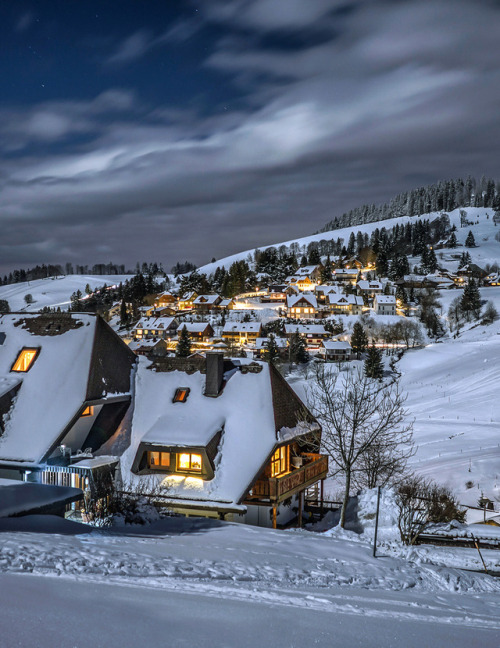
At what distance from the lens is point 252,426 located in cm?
2214

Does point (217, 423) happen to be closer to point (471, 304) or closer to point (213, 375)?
point (213, 375)

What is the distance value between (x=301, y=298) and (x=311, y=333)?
67.1 feet

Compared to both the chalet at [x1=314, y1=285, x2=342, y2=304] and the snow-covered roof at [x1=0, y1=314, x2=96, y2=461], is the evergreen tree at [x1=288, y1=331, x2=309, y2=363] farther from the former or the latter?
the snow-covered roof at [x1=0, y1=314, x2=96, y2=461]

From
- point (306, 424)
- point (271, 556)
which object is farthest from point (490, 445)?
point (271, 556)

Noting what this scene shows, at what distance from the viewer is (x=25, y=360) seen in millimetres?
24141

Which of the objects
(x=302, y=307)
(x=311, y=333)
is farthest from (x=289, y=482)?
(x=302, y=307)

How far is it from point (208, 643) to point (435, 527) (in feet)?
59.3

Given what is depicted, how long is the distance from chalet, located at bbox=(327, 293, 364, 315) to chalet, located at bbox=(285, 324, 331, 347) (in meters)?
18.7

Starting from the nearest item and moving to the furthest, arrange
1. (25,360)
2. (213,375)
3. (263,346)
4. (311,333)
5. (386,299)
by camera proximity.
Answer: (213,375) < (25,360) < (263,346) < (311,333) < (386,299)

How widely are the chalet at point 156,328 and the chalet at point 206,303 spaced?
43.7 ft

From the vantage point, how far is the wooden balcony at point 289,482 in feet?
68.3

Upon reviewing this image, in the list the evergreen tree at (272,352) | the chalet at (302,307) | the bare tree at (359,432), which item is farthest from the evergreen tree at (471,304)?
the bare tree at (359,432)

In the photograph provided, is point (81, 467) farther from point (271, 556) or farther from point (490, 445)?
point (490, 445)

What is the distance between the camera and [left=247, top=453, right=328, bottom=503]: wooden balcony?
2083 centimetres
